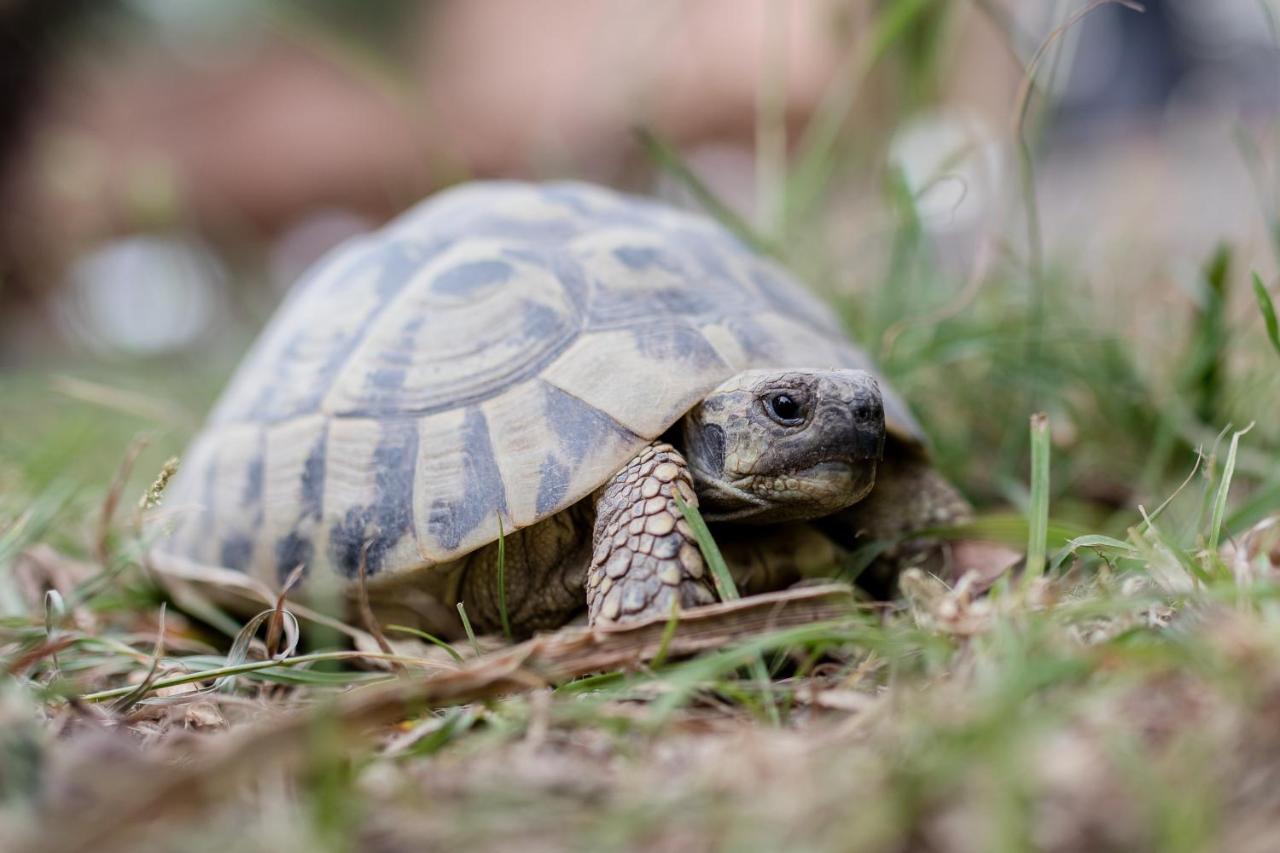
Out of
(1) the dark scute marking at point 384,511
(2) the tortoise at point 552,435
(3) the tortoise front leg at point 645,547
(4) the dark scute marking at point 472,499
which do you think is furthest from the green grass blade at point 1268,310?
(1) the dark scute marking at point 384,511

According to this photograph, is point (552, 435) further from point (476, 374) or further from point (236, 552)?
point (236, 552)

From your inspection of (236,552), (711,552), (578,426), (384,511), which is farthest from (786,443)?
(236,552)

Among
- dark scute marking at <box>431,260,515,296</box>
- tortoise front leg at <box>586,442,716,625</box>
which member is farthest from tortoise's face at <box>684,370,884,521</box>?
dark scute marking at <box>431,260,515,296</box>

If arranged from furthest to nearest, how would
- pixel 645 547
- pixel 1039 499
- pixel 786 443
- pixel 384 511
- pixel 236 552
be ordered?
pixel 236 552 → pixel 384 511 → pixel 786 443 → pixel 645 547 → pixel 1039 499

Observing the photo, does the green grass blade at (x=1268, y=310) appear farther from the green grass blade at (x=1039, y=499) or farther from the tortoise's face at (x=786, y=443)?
the tortoise's face at (x=786, y=443)

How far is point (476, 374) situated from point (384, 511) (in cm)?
33

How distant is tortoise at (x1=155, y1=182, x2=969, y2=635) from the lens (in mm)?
1819

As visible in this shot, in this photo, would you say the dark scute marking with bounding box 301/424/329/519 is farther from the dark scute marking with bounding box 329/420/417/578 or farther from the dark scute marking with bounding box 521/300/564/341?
the dark scute marking with bounding box 521/300/564/341

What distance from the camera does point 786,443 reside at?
182 centimetres

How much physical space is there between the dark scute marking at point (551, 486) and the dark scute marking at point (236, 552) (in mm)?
801

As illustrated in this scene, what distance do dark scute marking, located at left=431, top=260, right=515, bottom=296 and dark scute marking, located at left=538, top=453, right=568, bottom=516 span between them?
517 millimetres

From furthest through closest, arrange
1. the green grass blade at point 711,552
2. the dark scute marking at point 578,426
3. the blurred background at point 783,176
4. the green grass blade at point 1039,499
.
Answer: the blurred background at point 783,176
the dark scute marking at point 578,426
the green grass blade at point 711,552
the green grass blade at point 1039,499

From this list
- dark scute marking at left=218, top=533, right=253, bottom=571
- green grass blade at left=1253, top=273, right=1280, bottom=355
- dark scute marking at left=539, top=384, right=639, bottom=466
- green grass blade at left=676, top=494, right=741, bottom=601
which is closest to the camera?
green grass blade at left=676, top=494, right=741, bottom=601

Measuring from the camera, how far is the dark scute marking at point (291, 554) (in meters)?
2.12
